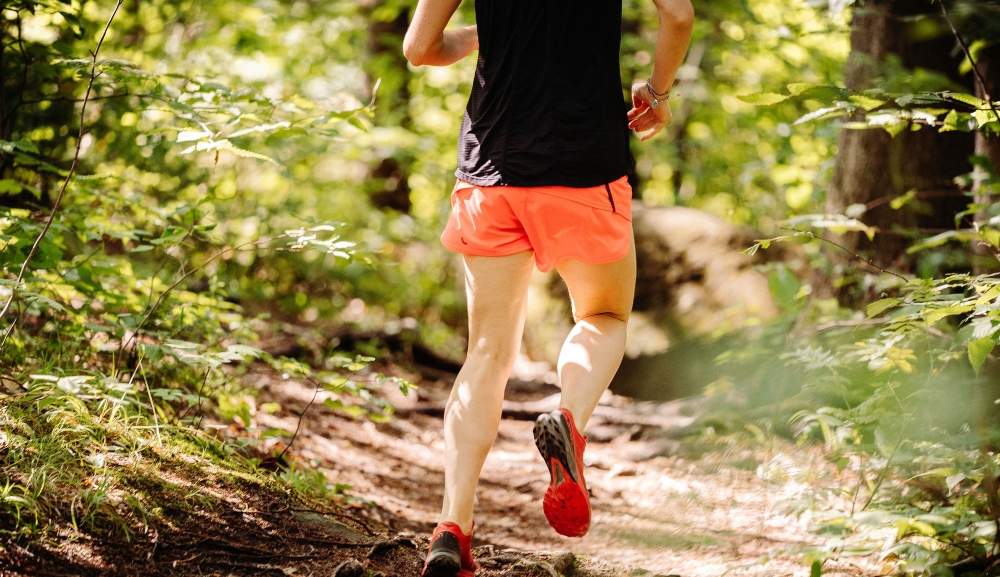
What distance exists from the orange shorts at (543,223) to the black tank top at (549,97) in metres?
0.03

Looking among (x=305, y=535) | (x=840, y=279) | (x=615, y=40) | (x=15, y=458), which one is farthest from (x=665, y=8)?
(x=840, y=279)

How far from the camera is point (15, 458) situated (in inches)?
75.5

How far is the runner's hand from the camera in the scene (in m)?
2.23

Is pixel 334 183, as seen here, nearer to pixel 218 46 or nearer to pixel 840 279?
pixel 218 46

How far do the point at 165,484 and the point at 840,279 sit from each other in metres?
3.37

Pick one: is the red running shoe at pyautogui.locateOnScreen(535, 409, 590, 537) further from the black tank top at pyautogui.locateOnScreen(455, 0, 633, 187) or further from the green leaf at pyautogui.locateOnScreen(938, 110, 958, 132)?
the green leaf at pyautogui.locateOnScreen(938, 110, 958, 132)

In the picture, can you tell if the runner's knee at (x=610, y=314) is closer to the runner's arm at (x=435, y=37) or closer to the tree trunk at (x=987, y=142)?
the runner's arm at (x=435, y=37)

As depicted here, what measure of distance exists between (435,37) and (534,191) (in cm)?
55

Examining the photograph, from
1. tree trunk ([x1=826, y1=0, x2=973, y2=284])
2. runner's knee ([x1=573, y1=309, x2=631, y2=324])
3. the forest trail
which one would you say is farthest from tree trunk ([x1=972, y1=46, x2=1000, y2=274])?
runner's knee ([x1=573, y1=309, x2=631, y2=324])

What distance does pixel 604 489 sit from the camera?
11.5 feet

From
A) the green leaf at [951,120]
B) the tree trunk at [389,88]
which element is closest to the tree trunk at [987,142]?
the green leaf at [951,120]

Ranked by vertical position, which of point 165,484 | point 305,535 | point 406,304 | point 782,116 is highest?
point 782,116

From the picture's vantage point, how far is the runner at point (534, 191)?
1920 millimetres

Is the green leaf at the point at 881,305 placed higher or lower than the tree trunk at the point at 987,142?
lower
